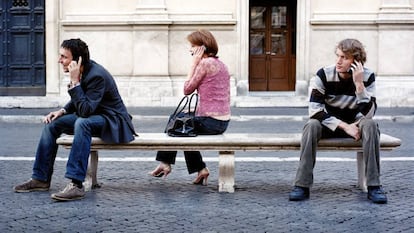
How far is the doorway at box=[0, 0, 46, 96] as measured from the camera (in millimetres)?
19984

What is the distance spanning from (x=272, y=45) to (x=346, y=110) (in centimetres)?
1352

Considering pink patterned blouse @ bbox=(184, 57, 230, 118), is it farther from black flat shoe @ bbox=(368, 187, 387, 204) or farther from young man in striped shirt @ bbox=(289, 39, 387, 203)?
black flat shoe @ bbox=(368, 187, 387, 204)

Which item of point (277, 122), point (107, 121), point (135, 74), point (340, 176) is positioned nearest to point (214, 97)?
point (107, 121)

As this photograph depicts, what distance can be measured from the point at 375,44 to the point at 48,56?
797 centimetres

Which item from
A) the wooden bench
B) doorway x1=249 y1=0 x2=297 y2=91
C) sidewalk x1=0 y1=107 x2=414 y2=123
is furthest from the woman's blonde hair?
doorway x1=249 y1=0 x2=297 y2=91

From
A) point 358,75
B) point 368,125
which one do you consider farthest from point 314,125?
point 358,75

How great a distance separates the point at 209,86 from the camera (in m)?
7.77

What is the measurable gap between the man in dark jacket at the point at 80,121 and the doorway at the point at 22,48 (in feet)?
41.4

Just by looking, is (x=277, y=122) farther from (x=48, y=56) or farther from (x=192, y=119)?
(x=192, y=119)

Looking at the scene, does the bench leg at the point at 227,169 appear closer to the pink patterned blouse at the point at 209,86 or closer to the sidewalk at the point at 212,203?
the sidewalk at the point at 212,203

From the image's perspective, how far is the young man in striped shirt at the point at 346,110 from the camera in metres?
7.11

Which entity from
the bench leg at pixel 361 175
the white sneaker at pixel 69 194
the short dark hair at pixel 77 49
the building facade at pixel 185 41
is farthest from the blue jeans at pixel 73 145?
the building facade at pixel 185 41

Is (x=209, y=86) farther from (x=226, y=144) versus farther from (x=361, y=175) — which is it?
(x=361, y=175)

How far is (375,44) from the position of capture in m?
19.3
